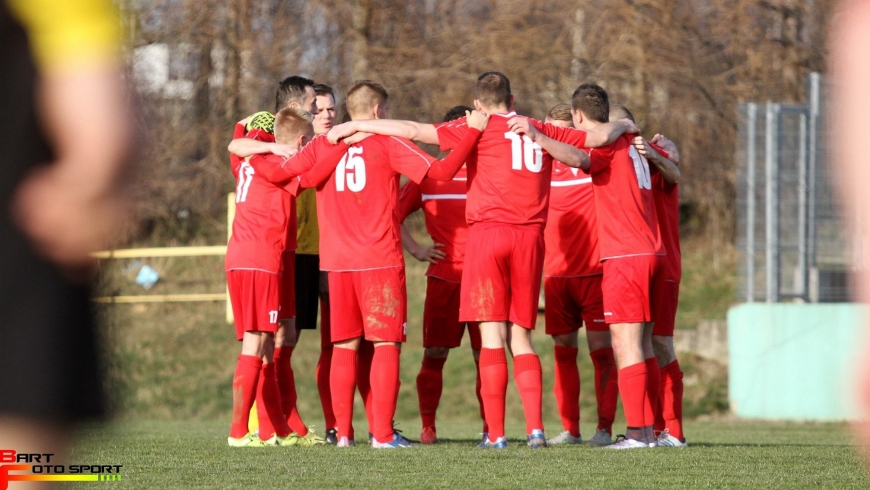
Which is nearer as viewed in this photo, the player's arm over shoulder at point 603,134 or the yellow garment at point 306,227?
the player's arm over shoulder at point 603,134

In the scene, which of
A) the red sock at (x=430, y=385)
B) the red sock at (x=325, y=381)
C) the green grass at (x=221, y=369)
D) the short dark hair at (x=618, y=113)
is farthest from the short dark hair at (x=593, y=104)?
the green grass at (x=221, y=369)

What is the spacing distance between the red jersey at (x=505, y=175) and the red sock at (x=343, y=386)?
1.18m

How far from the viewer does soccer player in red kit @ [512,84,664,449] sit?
7.10m

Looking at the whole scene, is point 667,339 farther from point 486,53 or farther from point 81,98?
point 486,53

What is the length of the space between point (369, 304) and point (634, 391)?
1708 millimetres

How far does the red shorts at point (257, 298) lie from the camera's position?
24.5ft

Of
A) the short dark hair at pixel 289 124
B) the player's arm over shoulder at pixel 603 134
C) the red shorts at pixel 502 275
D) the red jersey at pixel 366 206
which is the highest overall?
the short dark hair at pixel 289 124

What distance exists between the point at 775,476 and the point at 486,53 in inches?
568

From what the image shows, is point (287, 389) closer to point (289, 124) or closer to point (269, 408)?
point (269, 408)

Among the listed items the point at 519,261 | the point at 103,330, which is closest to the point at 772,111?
the point at 519,261

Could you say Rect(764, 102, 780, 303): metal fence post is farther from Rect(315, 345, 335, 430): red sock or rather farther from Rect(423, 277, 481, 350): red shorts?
Rect(315, 345, 335, 430): red sock

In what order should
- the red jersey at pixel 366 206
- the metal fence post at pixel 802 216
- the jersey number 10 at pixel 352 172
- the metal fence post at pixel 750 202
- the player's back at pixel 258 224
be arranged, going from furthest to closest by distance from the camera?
1. the metal fence post at pixel 750 202
2. the metal fence post at pixel 802 216
3. the player's back at pixel 258 224
4. the jersey number 10 at pixel 352 172
5. the red jersey at pixel 366 206

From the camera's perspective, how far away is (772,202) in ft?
42.6

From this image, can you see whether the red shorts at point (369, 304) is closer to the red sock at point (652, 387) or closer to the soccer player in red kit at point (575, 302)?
the soccer player in red kit at point (575, 302)
